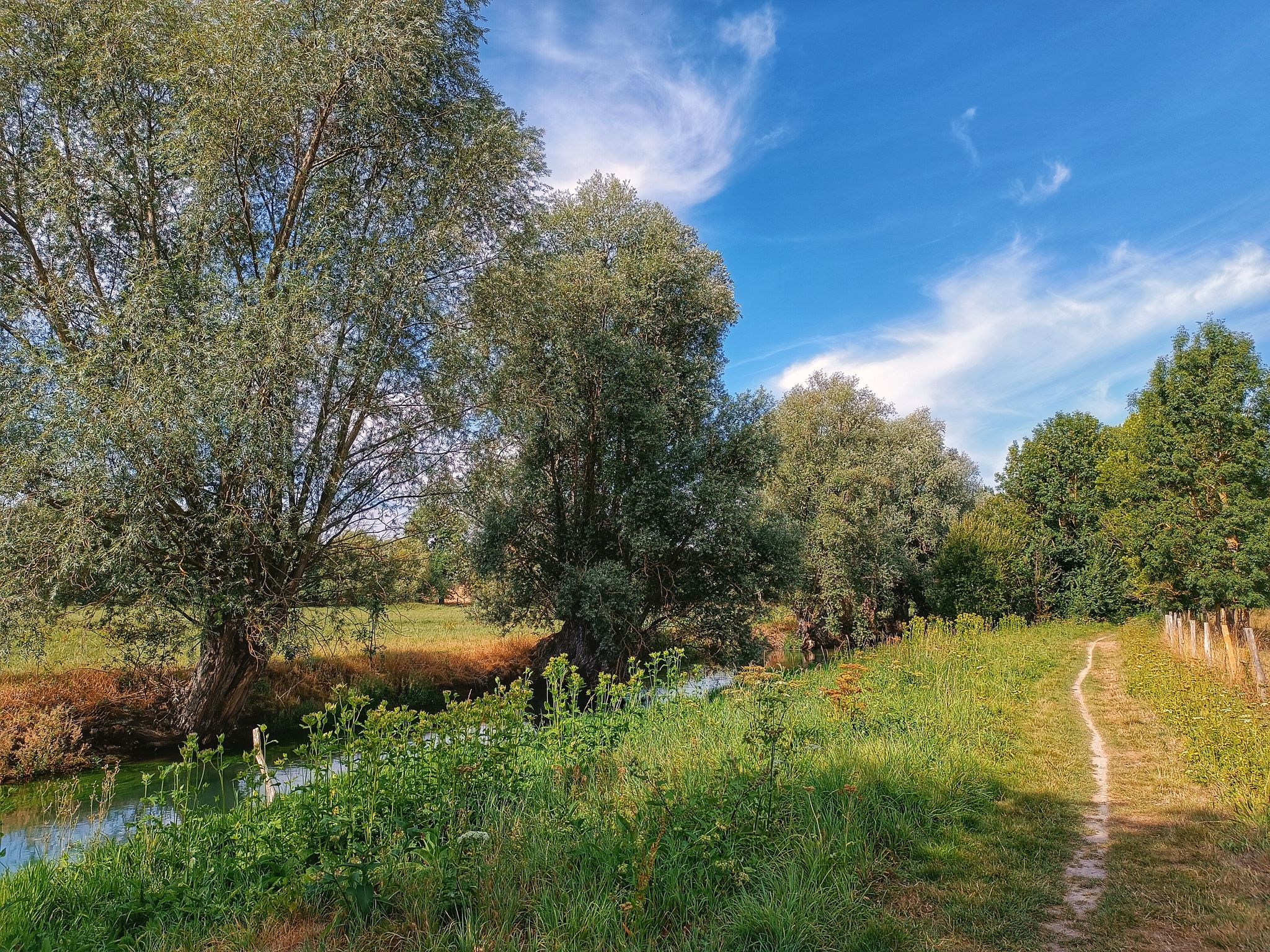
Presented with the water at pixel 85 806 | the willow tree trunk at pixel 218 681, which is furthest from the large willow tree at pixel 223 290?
the water at pixel 85 806

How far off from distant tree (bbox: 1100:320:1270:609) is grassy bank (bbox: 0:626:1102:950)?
1766 centimetres

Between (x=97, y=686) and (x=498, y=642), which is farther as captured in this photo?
(x=498, y=642)

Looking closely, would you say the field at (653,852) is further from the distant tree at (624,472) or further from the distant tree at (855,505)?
the distant tree at (855,505)

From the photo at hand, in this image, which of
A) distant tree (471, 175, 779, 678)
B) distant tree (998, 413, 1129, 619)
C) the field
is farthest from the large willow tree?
distant tree (998, 413, 1129, 619)

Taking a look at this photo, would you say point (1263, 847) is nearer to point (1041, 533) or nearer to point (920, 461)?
point (920, 461)

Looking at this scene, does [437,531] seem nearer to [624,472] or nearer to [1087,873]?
[624,472]

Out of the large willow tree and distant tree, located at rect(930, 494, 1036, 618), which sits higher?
the large willow tree

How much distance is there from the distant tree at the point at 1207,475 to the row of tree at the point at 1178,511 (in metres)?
0.03

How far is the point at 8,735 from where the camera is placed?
440 inches

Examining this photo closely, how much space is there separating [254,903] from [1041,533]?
41.0 m

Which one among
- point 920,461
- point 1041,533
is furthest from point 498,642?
point 1041,533

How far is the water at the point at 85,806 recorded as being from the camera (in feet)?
18.1

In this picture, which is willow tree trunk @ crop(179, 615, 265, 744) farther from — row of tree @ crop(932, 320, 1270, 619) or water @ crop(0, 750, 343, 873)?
row of tree @ crop(932, 320, 1270, 619)

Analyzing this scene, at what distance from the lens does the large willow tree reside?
35.7 feet
